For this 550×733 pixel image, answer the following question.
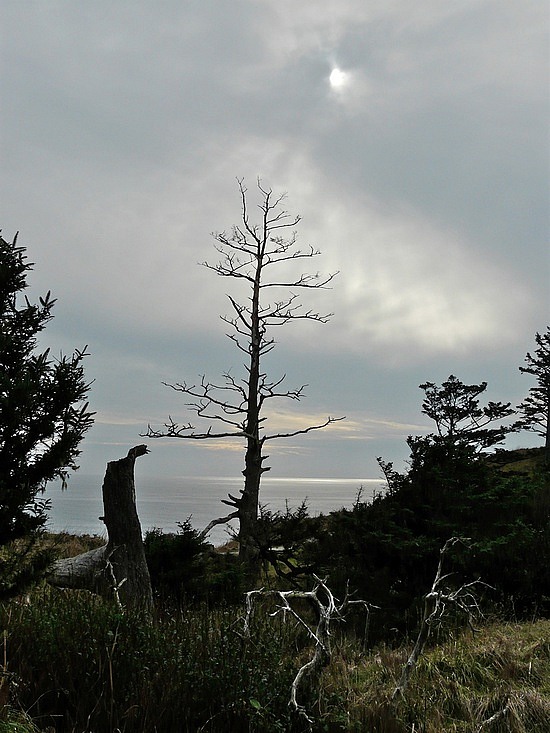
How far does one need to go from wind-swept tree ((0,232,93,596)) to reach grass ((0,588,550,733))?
0.84 meters

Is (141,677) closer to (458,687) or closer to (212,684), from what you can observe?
(212,684)

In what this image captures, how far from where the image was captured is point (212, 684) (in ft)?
13.8

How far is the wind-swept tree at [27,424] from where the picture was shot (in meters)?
6.02

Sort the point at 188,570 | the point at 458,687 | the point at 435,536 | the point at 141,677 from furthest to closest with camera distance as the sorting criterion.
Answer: the point at 188,570, the point at 435,536, the point at 458,687, the point at 141,677

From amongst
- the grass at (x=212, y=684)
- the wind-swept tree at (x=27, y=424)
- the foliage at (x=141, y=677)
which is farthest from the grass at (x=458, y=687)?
the wind-swept tree at (x=27, y=424)

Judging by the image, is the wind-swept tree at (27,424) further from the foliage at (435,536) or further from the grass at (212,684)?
the foliage at (435,536)

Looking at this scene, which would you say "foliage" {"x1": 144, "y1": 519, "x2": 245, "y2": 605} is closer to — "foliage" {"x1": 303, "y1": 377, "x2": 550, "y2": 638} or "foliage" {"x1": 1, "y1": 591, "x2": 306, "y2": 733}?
"foliage" {"x1": 303, "y1": 377, "x2": 550, "y2": 638}

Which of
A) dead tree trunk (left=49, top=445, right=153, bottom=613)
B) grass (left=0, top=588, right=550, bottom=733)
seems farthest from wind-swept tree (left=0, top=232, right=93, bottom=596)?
A: dead tree trunk (left=49, top=445, right=153, bottom=613)

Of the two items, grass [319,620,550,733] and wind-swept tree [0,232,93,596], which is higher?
wind-swept tree [0,232,93,596]

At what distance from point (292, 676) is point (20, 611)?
121 inches

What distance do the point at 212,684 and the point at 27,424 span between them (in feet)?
11.1

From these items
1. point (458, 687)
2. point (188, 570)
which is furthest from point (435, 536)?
point (188, 570)

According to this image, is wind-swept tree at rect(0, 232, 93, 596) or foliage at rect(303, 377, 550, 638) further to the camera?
foliage at rect(303, 377, 550, 638)

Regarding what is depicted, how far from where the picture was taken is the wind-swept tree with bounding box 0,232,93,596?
6.02 metres
